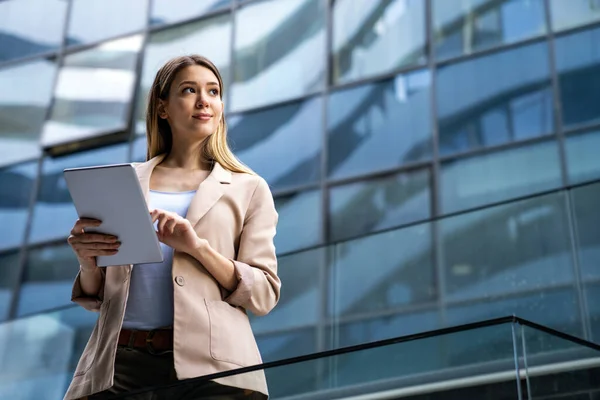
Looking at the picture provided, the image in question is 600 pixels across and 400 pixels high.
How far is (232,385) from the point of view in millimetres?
2334

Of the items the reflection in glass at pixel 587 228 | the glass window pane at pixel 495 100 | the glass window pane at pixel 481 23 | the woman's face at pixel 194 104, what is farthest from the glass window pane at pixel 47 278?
the woman's face at pixel 194 104

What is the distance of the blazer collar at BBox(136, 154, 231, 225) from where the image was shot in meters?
2.53

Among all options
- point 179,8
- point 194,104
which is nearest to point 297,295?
point 194,104

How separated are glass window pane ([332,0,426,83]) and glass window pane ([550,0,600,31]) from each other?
1450mm

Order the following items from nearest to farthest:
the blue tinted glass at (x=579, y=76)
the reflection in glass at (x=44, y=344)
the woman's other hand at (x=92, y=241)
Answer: the woman's other hand at (x=92, y=241) → the reflection in glass at (x=44, y=344) → the blue tinted glass at (x=579, y=76)

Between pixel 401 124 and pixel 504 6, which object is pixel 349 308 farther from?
pixel 504 6

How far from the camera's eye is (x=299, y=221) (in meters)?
10.5

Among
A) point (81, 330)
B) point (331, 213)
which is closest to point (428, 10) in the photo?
point (331, 213)

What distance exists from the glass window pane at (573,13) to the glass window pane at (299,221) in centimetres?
304

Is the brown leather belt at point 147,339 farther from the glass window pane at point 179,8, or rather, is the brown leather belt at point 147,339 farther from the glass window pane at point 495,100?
the glass window pane at point 179,8

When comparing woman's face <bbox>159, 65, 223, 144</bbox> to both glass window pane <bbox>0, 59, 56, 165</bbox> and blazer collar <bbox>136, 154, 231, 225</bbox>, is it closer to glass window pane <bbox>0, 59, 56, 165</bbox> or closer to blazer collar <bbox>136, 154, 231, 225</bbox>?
blazer collar <bbox>136, 154, 231, 225</bbox>

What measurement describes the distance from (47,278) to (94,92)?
248cm

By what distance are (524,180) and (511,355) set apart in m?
6.89

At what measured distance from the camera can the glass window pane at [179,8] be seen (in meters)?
12.2
